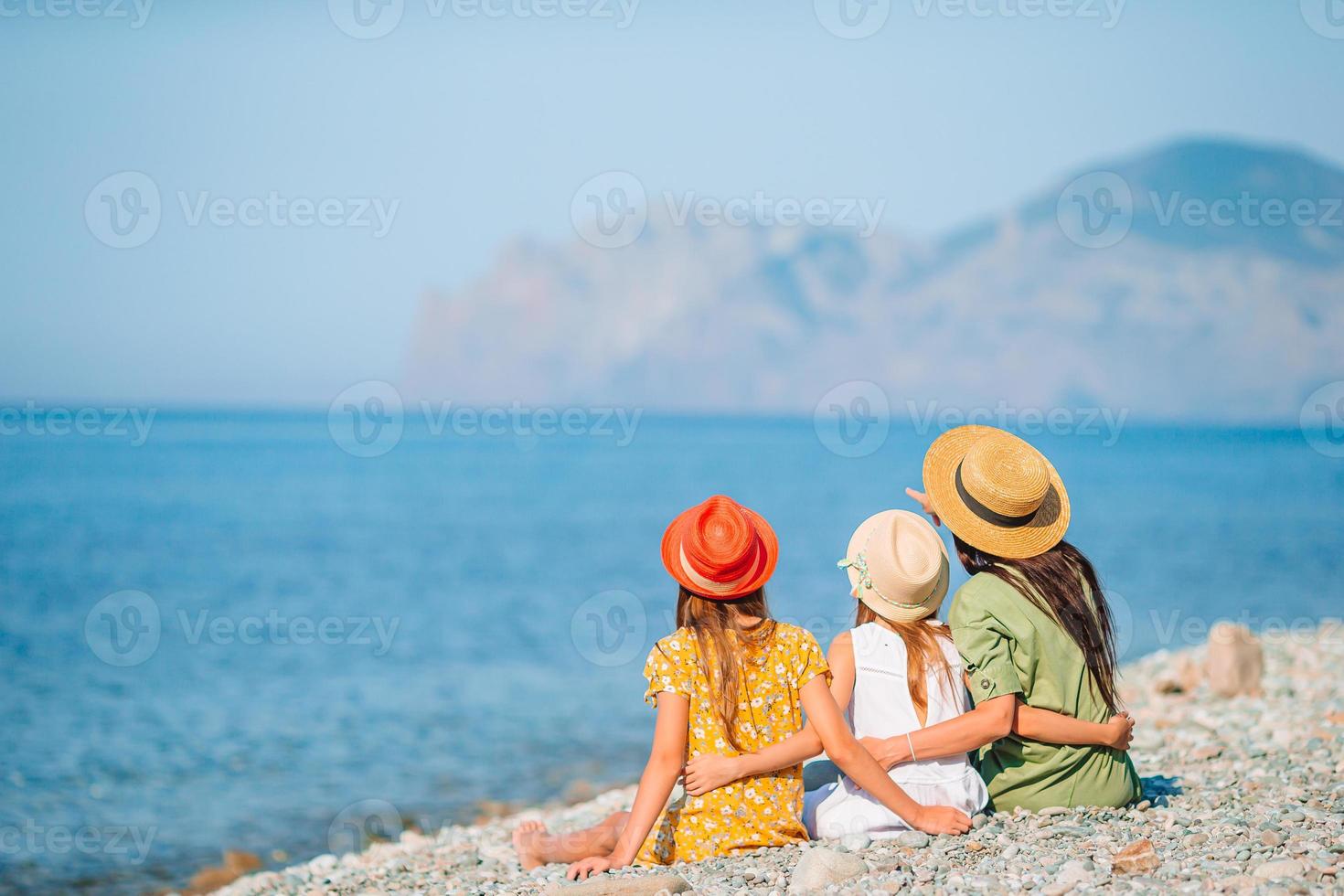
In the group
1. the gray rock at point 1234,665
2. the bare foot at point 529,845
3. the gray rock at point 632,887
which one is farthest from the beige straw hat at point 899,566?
the gray rock at point 1234,665

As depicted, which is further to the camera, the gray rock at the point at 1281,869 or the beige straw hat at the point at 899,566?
the beige straw hat at the point at 899,566

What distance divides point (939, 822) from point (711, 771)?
2.75ft

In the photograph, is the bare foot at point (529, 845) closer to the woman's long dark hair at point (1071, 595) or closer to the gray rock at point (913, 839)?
the gray rock at point (913, 839)

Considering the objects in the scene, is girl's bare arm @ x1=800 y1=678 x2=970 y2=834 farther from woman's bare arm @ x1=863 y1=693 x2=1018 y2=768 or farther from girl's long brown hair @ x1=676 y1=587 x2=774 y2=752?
girl's long brown hair @ x1=676 y1=587 x2=774 y2=752

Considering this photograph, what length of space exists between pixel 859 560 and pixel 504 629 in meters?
14.9

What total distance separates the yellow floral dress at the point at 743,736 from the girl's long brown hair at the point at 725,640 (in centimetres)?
2

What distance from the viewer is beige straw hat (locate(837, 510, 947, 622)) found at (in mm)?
4070

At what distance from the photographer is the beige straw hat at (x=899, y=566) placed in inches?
160

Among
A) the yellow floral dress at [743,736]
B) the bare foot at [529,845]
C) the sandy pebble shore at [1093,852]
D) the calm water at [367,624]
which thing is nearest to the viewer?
the sandy pebble shore at [1093,852]

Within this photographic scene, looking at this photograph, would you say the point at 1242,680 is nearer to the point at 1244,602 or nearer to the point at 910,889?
the point at 910,889

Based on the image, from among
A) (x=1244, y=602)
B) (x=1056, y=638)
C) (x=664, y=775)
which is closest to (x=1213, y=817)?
(x=1056, y=638)

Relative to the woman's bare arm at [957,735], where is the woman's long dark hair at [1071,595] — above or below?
above

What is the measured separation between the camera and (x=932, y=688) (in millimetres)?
4188

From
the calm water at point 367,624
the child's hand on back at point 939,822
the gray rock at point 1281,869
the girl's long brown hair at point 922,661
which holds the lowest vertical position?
the gray rock at point 1281,869
